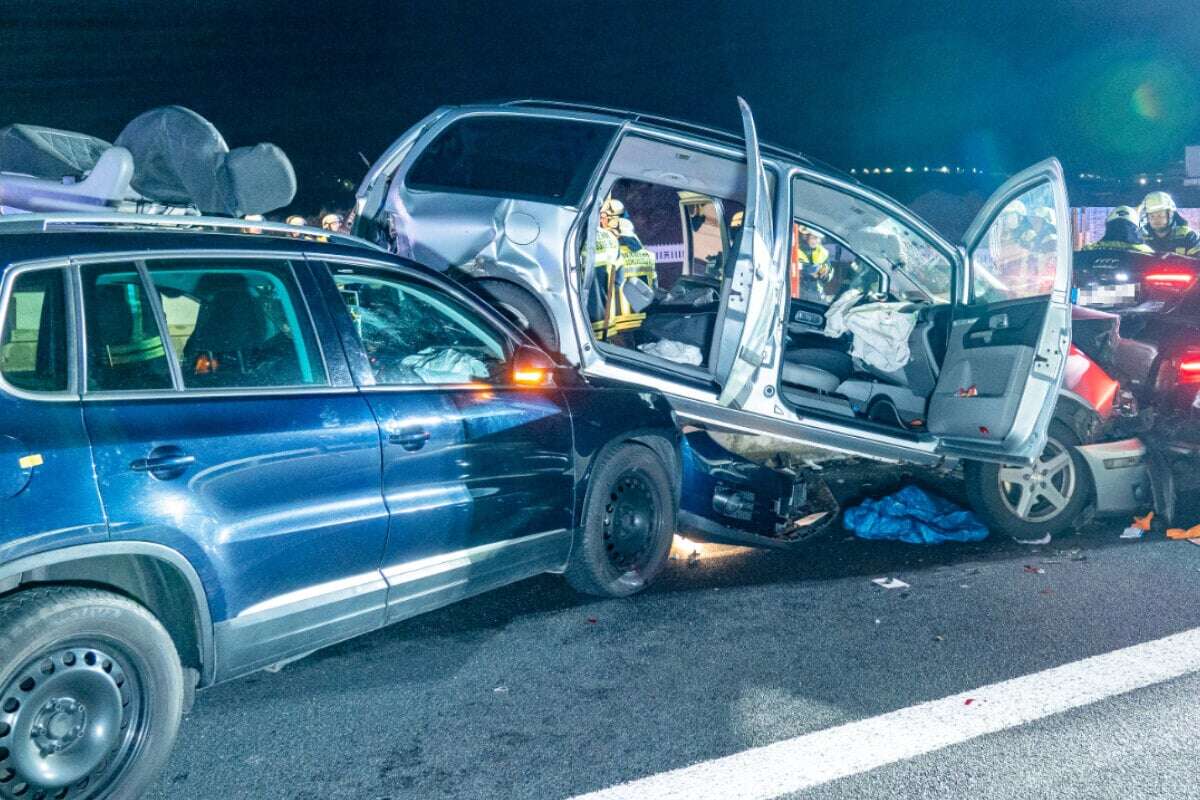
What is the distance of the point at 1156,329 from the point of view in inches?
300

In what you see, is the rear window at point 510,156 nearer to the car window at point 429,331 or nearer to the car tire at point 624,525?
the car window at point 429,331

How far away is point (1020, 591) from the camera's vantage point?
5.23 metres

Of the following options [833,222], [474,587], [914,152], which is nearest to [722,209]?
[833,222]

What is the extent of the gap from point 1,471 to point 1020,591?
4603 millimetres

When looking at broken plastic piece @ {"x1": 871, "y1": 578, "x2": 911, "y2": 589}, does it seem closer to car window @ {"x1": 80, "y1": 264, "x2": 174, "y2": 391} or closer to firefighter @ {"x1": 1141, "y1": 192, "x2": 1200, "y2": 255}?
car window @ {"x1": 80, "y1": 264, "x2": 174, "y2": 391}

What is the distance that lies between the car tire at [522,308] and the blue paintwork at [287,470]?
2.89 feet

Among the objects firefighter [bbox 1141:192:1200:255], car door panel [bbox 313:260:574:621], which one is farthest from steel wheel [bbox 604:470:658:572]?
firefighter [bbox 1141:192:1200:255]

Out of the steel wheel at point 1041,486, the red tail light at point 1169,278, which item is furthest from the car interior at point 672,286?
the red tail light at point 1169,278

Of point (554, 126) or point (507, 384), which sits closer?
point (507, 384)

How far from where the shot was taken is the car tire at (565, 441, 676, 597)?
16.0 ft

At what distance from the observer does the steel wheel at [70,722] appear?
9.04ft

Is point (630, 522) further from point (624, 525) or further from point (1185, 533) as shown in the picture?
point (1185, 533)

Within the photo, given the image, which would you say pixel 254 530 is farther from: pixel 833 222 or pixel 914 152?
pixel 914 152

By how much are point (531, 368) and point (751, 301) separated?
1.58 m
